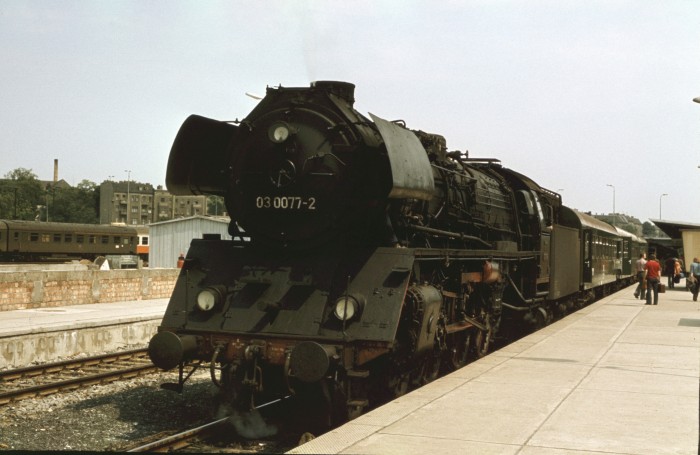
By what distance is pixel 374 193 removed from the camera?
26.2ft

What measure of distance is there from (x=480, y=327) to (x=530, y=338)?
1930 millimetres

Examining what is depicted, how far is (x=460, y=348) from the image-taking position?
35.5 ft

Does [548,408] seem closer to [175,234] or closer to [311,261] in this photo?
[311,261]

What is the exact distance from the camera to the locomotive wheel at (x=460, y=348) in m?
10.5

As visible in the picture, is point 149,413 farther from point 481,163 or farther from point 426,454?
point 481,163

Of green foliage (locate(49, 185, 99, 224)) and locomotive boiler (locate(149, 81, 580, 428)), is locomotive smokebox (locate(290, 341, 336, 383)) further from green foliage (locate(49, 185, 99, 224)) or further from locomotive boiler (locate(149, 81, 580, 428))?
green foliage (locate(49, 185, 99, 224))

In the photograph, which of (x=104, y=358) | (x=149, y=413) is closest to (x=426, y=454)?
(x=149, y=413)

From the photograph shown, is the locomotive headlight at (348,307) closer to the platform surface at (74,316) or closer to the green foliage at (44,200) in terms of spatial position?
the platform surface at (74,316)

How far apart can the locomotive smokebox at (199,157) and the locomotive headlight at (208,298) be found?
4.46 feet

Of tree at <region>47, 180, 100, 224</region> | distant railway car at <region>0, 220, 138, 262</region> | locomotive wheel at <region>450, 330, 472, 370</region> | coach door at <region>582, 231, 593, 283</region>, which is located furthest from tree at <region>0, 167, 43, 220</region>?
locomotive wheel at <region>450, 330, 472, 370</region>

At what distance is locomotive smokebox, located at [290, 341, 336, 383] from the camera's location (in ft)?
22.6

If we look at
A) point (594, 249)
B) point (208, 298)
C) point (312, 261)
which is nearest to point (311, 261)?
point (312, 261)

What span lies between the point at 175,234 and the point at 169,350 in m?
32.9

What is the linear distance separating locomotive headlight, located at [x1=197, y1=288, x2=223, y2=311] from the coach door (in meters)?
14.5
